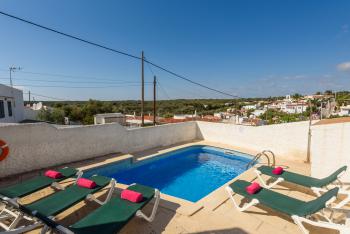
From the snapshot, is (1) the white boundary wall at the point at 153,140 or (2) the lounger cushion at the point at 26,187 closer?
(2) the lounger cushion at the point at 26,187

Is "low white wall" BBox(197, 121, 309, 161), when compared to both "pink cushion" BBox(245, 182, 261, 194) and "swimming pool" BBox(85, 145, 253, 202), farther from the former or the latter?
"pink cushion" BBox(245, 182, 261, 194)

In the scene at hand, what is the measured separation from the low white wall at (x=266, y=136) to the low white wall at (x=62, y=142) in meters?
4.16

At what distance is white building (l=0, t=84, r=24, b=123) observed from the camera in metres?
15.6

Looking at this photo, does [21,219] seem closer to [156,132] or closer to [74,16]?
[156,132]

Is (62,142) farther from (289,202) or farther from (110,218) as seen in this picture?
(289,202)

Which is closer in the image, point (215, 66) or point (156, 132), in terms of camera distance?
point (156, 132)

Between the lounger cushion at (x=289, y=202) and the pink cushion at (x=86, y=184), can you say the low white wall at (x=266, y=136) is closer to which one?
the lounger cushion at (x=289, y=202)

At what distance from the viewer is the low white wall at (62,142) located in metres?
5.92

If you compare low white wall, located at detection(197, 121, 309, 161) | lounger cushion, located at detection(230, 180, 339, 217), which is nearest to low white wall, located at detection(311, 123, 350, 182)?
lounger cushion, located at detection(230, 180, 339, 217)

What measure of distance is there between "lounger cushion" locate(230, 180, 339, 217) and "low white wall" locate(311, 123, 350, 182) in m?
2.14

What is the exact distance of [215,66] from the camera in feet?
82.1

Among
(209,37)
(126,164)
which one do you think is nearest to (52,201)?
(126,164)

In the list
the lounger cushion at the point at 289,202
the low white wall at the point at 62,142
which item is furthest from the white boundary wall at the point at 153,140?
the lounger cushion at the point at 289,202

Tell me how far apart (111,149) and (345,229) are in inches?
324
